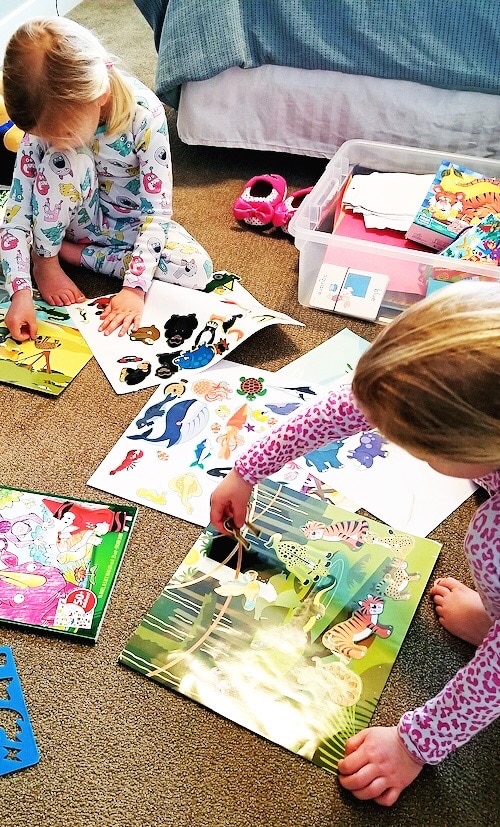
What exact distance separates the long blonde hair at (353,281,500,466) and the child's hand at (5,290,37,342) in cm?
79

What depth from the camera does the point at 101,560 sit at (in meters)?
0.93

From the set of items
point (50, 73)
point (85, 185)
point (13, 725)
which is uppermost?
point (50, 73)

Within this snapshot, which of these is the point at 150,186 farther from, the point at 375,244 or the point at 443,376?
the point at 443,376

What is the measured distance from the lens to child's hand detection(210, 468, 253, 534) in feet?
2.73

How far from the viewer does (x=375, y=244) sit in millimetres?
1247

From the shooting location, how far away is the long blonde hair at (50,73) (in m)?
1.02

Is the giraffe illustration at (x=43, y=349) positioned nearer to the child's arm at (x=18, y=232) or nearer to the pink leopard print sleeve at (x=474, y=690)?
the child's arm at (x=18, y=232)

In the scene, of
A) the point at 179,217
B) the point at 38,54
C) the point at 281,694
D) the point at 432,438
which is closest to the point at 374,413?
the point at 432,438

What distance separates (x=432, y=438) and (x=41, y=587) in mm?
552

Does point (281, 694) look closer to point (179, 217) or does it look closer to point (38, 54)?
point (38, 54)

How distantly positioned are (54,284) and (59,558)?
1.83 feet

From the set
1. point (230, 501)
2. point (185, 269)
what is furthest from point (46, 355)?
point (230, 501)

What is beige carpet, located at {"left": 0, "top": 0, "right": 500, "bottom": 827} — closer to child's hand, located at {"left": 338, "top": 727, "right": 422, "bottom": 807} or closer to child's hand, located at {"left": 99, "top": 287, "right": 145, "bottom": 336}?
child's hand, located at {"left": 338, "top": 727, "right": 422, "bottom": 807}

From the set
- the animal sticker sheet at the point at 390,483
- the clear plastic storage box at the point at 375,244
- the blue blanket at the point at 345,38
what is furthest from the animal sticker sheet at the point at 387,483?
the blue blanket at the point at 345,38
